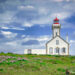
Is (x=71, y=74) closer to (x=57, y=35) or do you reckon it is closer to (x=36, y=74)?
(x=36, y=74)

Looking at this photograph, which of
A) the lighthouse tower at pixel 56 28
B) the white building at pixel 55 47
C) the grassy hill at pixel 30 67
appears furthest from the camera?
the lighthouse tower at pixel 56 28

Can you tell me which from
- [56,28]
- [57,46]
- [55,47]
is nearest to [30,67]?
[55,47]

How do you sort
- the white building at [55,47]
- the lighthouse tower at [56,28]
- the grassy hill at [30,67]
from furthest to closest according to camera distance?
the lighthouse tower at [56,28] → the white building at [55,47] → the grassy hill at [30,67]

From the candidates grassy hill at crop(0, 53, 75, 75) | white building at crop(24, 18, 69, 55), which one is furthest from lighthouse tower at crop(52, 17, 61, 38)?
grassy hill at crop(0, 53, 75, 75)

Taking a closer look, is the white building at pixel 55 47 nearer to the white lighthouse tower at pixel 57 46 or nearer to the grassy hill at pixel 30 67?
the white lighthouse tower at pixel 57 46

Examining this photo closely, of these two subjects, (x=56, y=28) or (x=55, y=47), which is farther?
(x=56, y=28)

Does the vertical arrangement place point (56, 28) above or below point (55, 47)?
above

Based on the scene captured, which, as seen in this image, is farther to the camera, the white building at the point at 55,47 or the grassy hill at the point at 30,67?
the white building at the point at 55,47

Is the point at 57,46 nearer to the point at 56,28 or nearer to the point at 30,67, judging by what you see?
the point at 56,28

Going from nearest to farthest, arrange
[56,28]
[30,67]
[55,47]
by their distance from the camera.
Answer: [30,67] → [55,47] → [56,28]

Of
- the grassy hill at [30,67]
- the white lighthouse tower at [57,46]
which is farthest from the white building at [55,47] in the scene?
the grassy hill at [30,67]

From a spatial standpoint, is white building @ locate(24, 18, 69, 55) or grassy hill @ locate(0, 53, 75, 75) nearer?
grassy hill @ locate(0, 53, 75, 75)

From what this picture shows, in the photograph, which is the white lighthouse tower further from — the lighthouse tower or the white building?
the lighthouse tower

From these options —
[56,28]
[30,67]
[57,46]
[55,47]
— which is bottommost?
[30,67]
